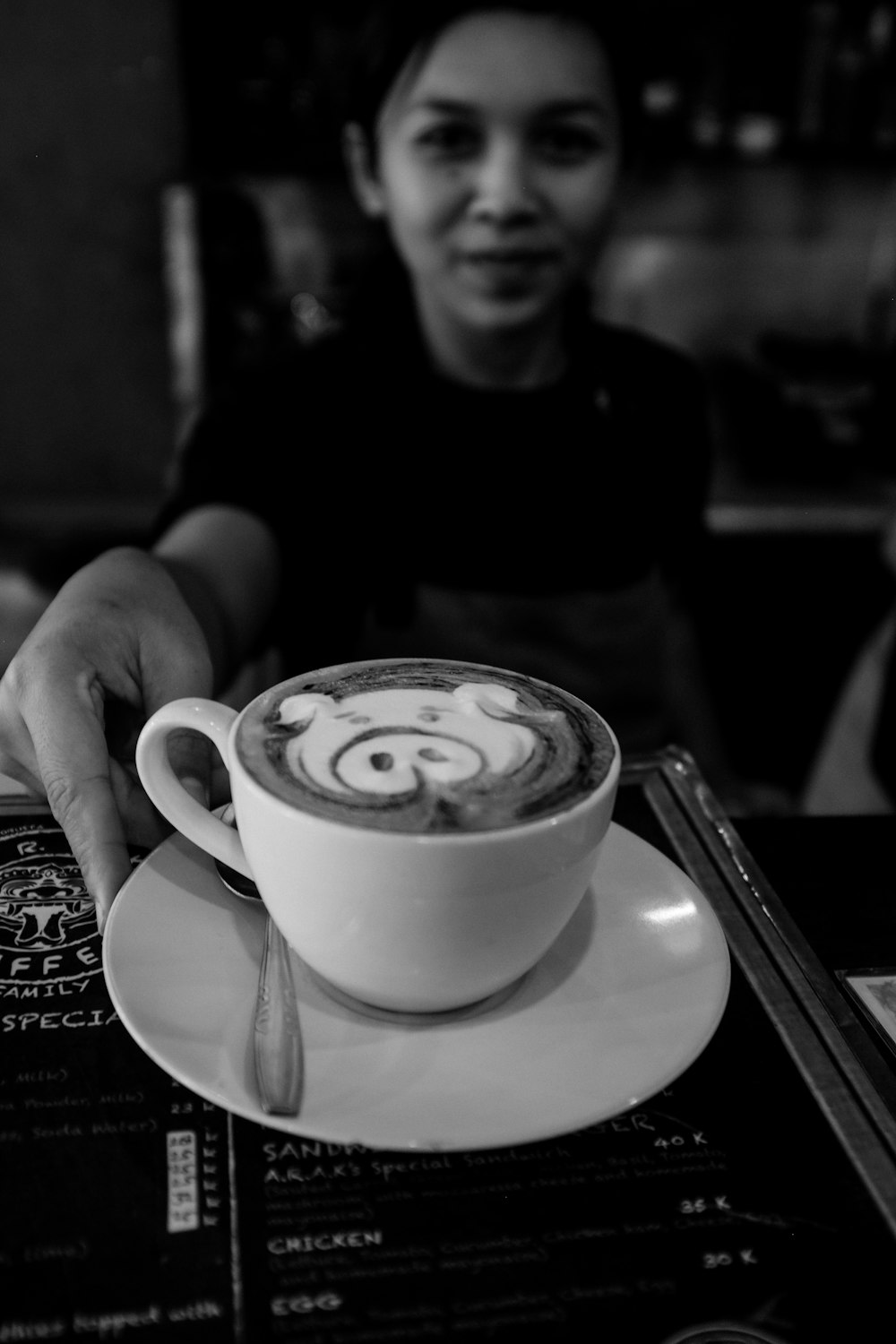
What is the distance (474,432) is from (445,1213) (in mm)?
1394

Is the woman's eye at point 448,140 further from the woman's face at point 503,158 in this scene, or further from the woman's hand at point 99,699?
the woman's hand at point 99,699

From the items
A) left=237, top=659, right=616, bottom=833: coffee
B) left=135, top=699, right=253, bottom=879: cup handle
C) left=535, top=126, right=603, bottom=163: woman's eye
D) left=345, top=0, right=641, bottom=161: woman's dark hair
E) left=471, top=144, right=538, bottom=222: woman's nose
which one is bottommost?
left=135, top=699, right=253, bottom=879: cup handle

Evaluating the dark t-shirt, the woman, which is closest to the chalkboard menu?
the woman

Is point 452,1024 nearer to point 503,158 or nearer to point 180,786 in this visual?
point 180,786

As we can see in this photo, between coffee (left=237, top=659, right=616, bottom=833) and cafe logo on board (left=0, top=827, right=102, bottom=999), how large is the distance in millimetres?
198

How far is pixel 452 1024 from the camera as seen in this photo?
0.60m

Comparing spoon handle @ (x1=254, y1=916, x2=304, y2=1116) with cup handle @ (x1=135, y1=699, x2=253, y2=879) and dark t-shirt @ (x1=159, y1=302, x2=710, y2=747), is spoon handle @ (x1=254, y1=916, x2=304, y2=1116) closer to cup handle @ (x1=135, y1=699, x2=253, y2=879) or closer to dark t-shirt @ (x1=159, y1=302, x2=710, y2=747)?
cup handle @ (x1=135, y1=699, x2=253, y2=879)

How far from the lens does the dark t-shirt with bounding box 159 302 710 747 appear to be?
168cm

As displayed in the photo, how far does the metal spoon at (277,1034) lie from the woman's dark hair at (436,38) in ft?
4.16

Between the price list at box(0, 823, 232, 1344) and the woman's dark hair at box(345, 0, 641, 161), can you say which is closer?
the price list at box(0, 823, 232, 1344)

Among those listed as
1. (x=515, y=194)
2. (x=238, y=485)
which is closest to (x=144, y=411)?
(x=238, y=485)

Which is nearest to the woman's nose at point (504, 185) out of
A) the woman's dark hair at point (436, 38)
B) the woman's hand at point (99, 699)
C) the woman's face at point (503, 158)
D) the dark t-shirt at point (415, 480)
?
the woman's face at point (503, 158)

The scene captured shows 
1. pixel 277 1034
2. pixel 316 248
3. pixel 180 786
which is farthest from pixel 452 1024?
Result: pixel 316 248

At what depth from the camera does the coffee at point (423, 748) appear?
0.56m
